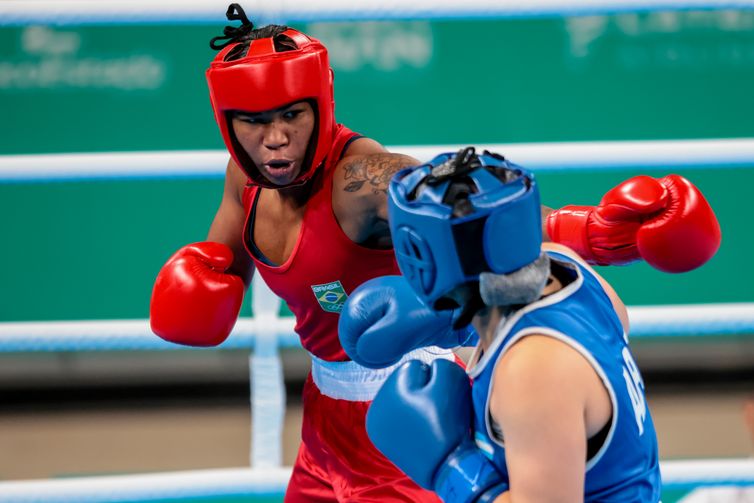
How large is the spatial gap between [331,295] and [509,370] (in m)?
0.64

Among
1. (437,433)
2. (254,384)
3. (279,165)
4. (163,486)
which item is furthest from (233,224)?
(437,433)

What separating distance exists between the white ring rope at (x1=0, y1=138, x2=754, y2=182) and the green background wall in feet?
5.55

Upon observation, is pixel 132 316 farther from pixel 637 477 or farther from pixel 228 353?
pixel 637 477

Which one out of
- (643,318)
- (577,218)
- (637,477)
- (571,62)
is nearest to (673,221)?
(577,218)

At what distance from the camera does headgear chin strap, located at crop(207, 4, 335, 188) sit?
1631 millimetres

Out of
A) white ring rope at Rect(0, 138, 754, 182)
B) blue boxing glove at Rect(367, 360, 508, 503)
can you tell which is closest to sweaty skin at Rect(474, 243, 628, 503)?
blue boxing glove at Rect(367, 360, 508, 503)

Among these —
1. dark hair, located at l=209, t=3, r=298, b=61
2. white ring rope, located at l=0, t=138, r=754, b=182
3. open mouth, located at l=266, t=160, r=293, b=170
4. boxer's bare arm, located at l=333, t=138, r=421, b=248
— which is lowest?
white ring rope, located at l=0, t=138, r=754, b=182

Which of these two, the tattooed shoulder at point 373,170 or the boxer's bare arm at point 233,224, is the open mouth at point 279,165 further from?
the boxer's bare arm at point 233,224

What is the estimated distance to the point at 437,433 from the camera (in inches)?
51.4

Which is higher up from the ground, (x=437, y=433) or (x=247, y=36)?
(x=247, y=36)

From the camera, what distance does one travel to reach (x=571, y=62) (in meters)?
3.92

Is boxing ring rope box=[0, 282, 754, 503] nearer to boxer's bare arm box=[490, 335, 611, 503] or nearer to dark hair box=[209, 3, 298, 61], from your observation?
dark hair box=[209, 3, 298, 61]

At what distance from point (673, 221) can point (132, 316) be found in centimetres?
290

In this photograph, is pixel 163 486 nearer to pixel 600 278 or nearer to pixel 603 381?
pixel 600 278
